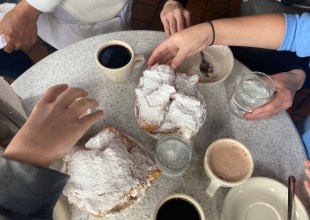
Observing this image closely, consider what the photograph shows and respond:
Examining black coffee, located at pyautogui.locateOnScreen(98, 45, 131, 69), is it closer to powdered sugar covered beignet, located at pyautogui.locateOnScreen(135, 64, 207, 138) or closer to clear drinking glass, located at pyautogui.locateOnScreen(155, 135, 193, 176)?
powdered sugar covered beignet, located at pyautogui.locateOnScreen(135, 64, 207, 138)

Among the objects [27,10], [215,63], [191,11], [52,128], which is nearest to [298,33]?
[215,63]

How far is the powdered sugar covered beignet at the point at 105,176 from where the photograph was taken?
58 cm

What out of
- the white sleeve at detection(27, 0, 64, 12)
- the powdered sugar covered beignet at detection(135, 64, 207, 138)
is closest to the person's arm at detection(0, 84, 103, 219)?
the powdered sugar covered beignet at detection(135, 64, 207, 138)

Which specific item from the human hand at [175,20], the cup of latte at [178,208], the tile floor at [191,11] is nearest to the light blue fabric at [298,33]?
the human hand at [175,20]

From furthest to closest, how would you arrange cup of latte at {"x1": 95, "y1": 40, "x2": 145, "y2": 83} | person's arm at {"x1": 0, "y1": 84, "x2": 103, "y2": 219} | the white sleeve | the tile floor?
the tile floor, the white sleeve, cup of latte at {"x1": 95, "y1": 40, "x2": 145, "y2": 83}, person's arm at {"x1": 0, "y1": 84, "x2": 103, "y2": 219}

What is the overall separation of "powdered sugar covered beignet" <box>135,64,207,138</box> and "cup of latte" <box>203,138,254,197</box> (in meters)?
0.07

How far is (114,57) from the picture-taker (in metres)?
0.75

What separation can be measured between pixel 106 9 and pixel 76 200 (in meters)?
0.66

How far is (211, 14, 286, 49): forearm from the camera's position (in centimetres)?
80

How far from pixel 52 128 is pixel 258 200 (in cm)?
47

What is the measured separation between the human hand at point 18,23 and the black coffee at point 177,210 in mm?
699

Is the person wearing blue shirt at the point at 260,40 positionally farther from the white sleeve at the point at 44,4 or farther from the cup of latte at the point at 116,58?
the white sleeve at the point at 44,4

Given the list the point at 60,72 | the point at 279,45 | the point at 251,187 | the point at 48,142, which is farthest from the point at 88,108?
the point at 279,45

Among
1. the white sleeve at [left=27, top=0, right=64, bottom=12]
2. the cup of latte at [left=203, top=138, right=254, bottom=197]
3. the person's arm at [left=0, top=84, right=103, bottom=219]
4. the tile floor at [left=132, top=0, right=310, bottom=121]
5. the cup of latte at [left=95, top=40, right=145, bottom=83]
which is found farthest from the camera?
the tile floor at [left=132, top=0, right=310, bottom=121]
